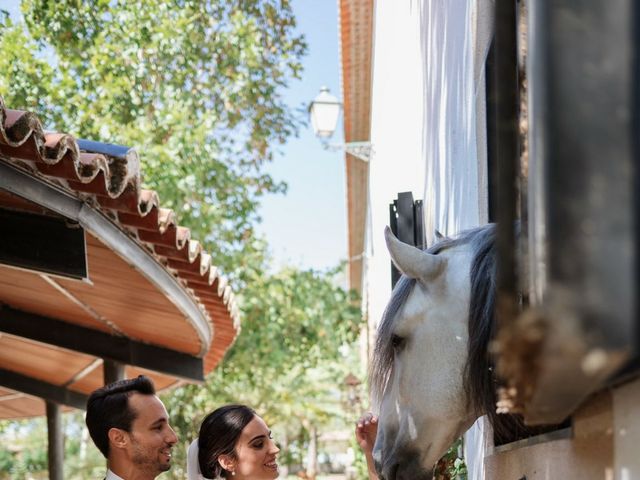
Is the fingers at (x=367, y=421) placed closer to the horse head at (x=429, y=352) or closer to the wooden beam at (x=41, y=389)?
the horse head at (x=429, y=352)

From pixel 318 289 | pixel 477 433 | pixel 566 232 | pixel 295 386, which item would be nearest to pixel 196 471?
pixel 477 433

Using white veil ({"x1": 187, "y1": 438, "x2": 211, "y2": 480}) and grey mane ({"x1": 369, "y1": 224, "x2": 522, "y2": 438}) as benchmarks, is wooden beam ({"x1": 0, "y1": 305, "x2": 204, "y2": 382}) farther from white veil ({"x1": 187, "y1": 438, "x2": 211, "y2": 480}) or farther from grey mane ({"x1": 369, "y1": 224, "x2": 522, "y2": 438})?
grey mane ({"x1": 369, "y1": 224, "x2": 522, "y2": 438})

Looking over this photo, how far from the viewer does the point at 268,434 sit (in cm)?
441

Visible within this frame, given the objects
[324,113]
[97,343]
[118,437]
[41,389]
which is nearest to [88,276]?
[118,437]

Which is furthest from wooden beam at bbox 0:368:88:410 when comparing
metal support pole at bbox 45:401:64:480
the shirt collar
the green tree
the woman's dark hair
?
the shirt collar

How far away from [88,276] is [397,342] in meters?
2.70

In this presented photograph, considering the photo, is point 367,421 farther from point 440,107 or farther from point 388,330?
point 440,107

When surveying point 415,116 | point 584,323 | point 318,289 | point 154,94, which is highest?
point 154,94

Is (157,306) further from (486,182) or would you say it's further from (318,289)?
(318,289)

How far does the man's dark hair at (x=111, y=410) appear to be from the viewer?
405 cm

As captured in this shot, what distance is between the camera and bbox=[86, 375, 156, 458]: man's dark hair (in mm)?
4047

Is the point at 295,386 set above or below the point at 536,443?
below

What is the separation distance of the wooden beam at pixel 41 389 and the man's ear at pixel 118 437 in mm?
4818

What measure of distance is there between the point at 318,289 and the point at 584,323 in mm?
15583
